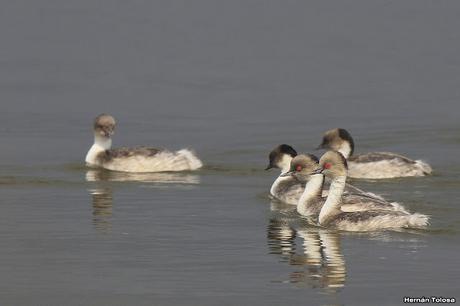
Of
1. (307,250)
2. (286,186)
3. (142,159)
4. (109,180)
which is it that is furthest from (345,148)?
(307,250)

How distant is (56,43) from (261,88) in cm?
1057

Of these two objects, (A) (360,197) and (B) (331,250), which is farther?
(A) (360,197)

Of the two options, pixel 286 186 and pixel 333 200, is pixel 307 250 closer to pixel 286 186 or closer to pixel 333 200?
pixel 333 200

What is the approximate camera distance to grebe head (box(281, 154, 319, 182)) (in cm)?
2406

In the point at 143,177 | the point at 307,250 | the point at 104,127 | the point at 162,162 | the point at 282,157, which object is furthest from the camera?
the point at 104,127

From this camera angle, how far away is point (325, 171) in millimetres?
22438

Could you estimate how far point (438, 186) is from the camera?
2514cm

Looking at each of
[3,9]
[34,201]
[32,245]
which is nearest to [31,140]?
[34,201]

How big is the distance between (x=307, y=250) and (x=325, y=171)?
318 cm

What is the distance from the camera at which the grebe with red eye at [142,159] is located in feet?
90.0

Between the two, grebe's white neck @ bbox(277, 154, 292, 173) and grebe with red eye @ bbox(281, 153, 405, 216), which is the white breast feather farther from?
grebe with red eye @ bbox(281, 153, 405, 216)

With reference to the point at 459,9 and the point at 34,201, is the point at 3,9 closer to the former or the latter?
the point at 459,9

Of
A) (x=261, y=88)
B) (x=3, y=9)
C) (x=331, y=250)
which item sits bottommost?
(x=331, y=250)

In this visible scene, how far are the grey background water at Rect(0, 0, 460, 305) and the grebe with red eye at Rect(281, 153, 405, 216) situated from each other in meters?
0.34
